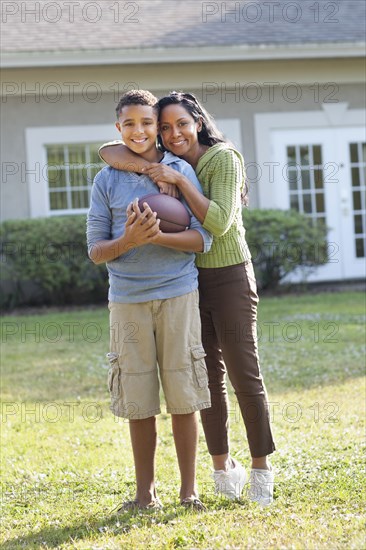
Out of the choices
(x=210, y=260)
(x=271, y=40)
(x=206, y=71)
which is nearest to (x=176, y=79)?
(x=206, y=71)

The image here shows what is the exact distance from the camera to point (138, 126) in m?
3.97

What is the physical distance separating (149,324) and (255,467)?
3.13ft

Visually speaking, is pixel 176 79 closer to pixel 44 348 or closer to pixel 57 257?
pixel 57 257

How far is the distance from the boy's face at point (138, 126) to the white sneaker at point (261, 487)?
1700mm

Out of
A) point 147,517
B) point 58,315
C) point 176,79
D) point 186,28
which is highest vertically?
point 186,28

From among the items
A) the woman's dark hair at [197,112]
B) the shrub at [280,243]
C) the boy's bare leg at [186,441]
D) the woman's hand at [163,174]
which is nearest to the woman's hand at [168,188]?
the woman's hand at [163,174]

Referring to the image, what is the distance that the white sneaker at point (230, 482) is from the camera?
434 centimetres

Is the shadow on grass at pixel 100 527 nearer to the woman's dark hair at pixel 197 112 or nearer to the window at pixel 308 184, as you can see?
the woman's dark hair at pixel 197 112

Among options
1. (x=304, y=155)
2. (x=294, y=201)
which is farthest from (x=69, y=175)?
(x=304, y=155)

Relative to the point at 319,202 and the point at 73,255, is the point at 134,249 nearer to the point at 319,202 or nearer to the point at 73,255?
the point at 73,255

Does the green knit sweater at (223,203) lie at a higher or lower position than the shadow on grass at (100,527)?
higher

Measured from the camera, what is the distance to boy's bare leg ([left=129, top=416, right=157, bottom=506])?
4117mm

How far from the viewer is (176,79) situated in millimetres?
13008

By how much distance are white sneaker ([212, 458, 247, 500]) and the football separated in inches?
52.1
